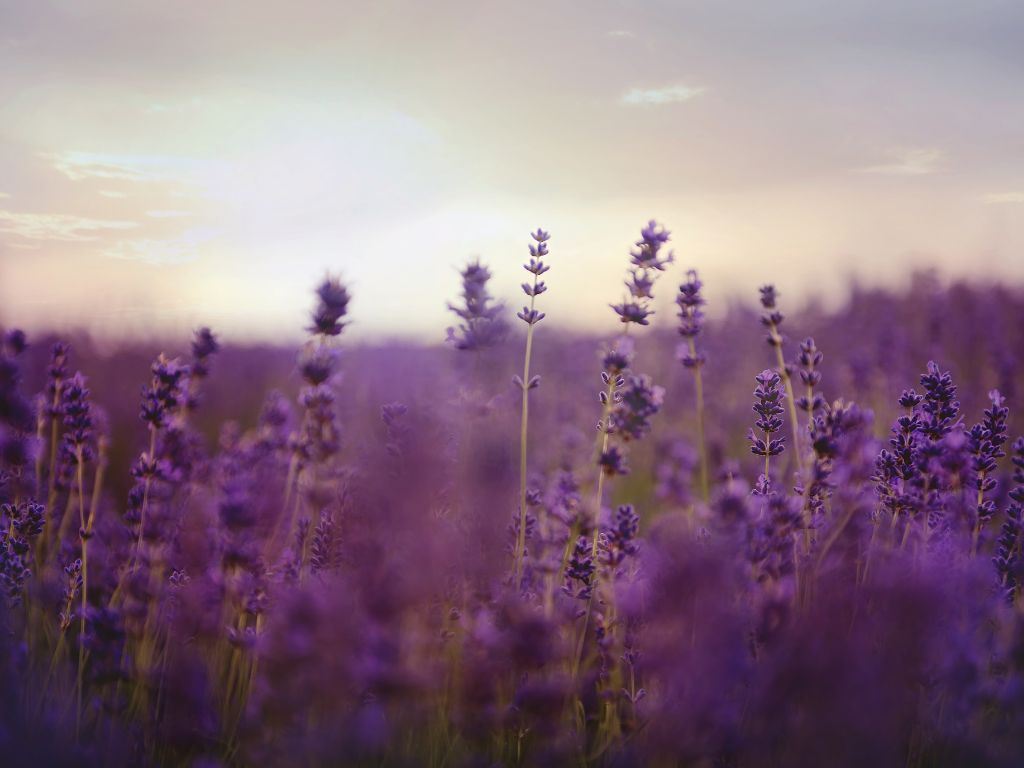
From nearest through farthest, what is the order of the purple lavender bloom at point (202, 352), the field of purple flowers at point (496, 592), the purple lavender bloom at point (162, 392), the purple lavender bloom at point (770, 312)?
1. the field of purple flowers at point (496, 592)
2. the purple lavender bloom at point (162, 392)
3. the purple lavender bloom at point (770, 312)
4. the purple lavender bloom at point (202, 352)

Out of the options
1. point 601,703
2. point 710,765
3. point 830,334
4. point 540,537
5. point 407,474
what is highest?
point 830,334

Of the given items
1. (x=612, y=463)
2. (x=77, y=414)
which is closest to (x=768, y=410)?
(x=612, y=463)

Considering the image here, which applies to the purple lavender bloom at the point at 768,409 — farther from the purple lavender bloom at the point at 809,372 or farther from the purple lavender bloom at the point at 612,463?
the purple lavender bloom at the point at 612,463

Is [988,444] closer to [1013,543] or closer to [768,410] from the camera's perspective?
[1013,543]

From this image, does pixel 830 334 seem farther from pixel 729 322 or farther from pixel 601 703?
pixel 601 703

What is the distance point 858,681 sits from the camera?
1391mm

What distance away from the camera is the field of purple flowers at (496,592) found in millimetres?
1560

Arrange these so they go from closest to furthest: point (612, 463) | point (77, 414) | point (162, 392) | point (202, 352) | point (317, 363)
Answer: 1. point (612, 463)
2. point (317, 363)
3. point (162, 392)
4. point (77, 414)
5. point (202, 352)

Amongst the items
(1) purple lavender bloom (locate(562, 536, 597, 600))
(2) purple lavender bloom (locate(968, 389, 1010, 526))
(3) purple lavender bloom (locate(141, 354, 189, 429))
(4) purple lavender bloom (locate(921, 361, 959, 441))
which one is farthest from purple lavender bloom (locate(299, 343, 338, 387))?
(2) purple lavender bloom (locate(968, 389, 1010, 526))

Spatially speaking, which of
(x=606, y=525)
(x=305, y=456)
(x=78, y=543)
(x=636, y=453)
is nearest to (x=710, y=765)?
(x=606, y=525)

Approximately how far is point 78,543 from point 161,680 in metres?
1.74

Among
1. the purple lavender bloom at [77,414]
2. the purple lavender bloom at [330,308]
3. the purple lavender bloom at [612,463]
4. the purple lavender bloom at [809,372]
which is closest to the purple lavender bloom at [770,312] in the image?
the purple lavender bloom at [809,372]

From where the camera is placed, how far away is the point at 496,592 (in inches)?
97.7

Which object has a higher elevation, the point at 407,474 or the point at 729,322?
the point at 729,322
